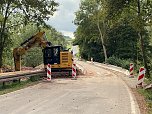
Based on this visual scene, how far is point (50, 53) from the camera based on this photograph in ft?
103

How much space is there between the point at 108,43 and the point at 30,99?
60.0 metres

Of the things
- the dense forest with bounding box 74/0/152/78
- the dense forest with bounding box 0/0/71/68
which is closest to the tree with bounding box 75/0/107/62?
the dense forest with bounding box 74/0/152/78

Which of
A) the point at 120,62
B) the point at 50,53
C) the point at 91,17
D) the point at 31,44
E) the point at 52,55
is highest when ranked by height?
the point at 91,17

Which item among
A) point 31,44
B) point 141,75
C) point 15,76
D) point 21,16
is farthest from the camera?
point 21,16

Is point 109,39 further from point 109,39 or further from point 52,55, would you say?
point 52,55

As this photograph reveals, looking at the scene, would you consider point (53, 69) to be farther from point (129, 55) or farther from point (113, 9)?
point (129, 55)

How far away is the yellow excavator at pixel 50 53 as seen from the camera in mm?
30609

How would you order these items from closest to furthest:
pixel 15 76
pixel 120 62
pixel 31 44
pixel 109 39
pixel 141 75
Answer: pixel 141 75 → pixel 15 76 → pixel 31 44 → pixel 120 62 → pixel 109 39

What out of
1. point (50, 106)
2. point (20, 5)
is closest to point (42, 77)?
point (20, 5)

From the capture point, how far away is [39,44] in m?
31.5

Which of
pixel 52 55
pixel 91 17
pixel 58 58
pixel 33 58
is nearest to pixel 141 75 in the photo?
pixel 58 58

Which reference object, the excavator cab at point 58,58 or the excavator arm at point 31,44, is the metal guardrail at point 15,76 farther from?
the excavator arm at point 31,44

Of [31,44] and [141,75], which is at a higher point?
[31,44]

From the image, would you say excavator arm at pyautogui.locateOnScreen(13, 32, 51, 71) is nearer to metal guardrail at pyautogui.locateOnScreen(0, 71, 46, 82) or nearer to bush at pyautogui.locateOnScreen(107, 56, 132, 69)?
metal guardrail at pyautogui.locateOnScreen(0, 71, 46, 82)
